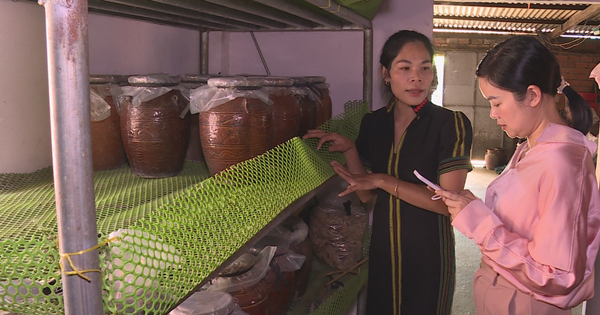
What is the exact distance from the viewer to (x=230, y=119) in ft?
4.56

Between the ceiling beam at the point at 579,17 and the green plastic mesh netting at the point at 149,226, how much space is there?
5126 mm

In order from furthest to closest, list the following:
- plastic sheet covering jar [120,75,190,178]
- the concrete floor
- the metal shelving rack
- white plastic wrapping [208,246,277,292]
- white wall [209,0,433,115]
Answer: the concrete floor
white wall [209,0,433,115]
white plastic wrapping [208,246,277,292]
plastic sheet covering jar [120,75,190,178]
the metal shelving rack

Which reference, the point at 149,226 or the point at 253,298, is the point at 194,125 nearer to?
the point at 253,298

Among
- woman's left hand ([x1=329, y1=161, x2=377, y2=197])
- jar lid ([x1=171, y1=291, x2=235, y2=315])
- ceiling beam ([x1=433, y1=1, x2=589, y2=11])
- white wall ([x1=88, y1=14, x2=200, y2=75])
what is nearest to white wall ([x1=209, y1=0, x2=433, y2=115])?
white wall ([x1=88, y1=14, x2=200, y2=75])

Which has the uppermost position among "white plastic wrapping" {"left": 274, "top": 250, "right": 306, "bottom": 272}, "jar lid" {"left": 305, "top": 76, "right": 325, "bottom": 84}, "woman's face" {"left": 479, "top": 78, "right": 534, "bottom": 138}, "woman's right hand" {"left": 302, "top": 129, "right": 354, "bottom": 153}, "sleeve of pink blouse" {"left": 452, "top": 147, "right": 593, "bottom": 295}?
"jar lid" {"left": 305, "top": 76, "right": 325, "bottom": 84}

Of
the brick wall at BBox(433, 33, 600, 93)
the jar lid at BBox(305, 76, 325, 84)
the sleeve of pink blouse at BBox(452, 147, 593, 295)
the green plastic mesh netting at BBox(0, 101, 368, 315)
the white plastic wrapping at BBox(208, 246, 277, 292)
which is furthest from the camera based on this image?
the brick wall at BBox(433, 33, 600, 93)

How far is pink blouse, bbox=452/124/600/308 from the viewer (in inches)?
47.3

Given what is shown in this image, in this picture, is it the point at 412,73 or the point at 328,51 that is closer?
the point at 412,73

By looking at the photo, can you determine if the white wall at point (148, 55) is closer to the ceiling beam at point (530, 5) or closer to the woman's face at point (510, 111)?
the woman's face at point (510, 111)

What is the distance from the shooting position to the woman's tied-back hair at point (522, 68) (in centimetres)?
132

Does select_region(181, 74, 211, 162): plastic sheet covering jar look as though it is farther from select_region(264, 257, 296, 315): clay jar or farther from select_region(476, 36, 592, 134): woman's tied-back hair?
select_region(476, 36, 592, 134): woman's tied-back hair

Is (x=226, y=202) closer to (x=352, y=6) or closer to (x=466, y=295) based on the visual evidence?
(x=352, y=6)

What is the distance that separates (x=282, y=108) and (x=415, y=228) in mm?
683

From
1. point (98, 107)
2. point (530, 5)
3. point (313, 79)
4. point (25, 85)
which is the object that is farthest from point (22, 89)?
point (530, 5)
